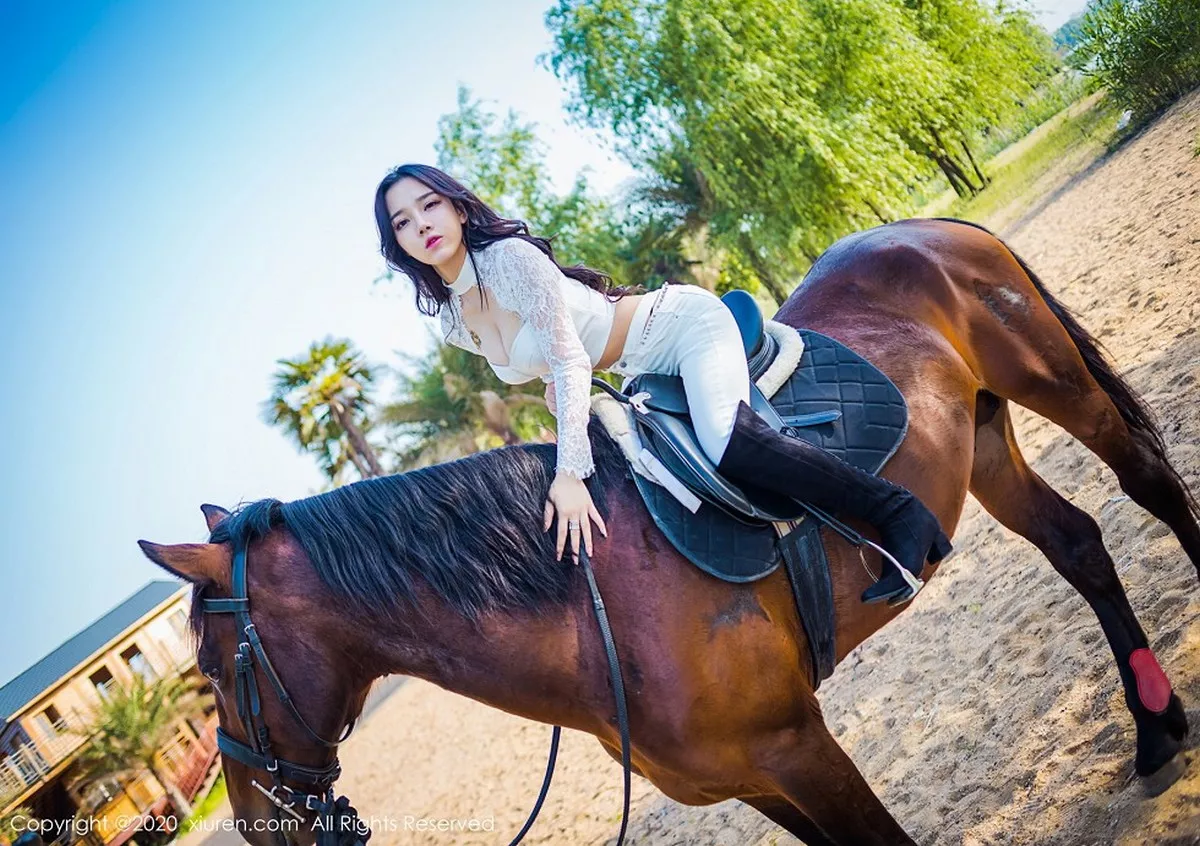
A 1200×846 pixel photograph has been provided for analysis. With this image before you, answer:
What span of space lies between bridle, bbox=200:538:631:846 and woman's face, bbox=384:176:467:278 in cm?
108

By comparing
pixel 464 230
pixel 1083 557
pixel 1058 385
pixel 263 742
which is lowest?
pixel 1083 557

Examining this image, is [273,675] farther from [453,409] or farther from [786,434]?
[453,409]

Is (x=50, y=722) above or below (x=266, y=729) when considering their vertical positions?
above

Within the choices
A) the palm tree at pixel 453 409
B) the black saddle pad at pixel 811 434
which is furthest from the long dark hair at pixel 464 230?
the palm tree at pixel 453 409

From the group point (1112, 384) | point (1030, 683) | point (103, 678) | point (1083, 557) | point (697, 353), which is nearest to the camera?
point (697, 353)

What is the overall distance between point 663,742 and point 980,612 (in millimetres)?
3385

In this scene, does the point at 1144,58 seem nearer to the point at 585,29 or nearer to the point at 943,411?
the point at 585,29

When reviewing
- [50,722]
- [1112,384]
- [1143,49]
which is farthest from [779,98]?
[50,722]

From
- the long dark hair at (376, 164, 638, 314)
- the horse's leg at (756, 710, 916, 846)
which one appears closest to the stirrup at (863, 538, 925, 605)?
the horse's leg at (756, 710, 916, 846)

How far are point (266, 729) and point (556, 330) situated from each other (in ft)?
4.79

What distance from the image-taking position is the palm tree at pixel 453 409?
26.5 m

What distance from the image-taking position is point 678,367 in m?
2.66

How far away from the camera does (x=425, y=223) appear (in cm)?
251

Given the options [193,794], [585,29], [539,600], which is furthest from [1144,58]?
[193,794]
